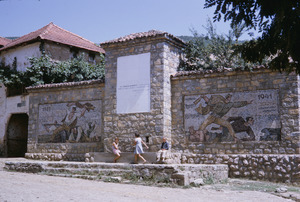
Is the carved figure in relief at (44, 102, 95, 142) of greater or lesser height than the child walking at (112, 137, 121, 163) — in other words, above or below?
above

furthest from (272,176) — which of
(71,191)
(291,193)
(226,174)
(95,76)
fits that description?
(95,76)

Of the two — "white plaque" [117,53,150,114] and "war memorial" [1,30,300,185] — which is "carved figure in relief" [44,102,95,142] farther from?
"white plaque" [117,53,150,114]

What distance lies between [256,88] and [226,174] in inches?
117

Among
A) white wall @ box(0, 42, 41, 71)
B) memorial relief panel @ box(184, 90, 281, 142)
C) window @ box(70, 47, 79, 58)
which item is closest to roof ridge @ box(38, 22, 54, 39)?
white wall @ box(0, 42, 41, 71)

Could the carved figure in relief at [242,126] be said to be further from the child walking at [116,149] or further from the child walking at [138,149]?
the child walking at [116,149]

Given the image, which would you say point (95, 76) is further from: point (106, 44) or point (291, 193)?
point (291, 193)

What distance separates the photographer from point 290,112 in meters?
11.1

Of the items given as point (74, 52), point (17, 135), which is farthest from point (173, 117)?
point (17, 135)

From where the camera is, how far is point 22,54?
805 inches

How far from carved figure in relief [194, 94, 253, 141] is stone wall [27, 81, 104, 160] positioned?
4156mm

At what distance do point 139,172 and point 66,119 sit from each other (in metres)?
5.93

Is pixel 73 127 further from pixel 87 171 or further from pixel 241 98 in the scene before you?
pixel 241 98

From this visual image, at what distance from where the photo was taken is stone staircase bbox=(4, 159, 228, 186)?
9398 mm

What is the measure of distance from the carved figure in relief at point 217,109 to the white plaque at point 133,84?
6.80 ft
